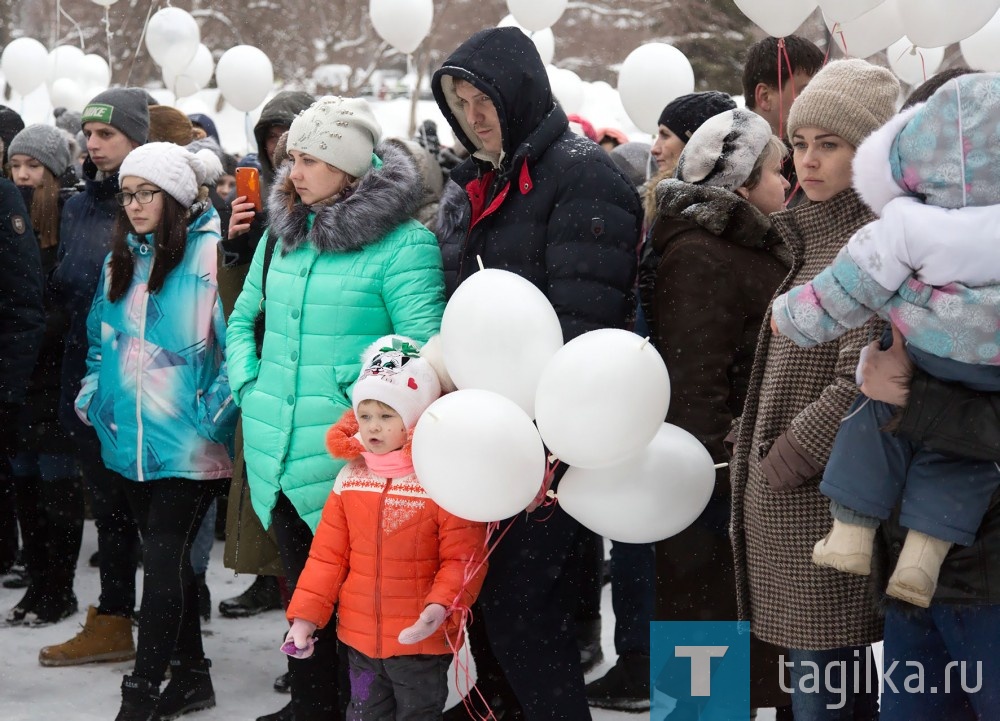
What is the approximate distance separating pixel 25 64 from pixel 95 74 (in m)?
1.02

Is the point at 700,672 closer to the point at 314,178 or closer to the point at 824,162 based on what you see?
the point at 824,162

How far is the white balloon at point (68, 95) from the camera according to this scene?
11.1 meters

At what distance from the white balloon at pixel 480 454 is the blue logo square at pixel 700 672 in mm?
951

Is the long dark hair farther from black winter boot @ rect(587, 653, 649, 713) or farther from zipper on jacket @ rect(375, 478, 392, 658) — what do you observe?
black winter boot @ rect(587, 653, 649, 713)

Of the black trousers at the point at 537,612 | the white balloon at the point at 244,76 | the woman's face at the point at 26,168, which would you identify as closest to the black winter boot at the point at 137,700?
the black trousers at the point at 537,612

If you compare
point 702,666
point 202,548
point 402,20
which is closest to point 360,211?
point 702,666

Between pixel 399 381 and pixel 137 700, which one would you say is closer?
pixel 399 381

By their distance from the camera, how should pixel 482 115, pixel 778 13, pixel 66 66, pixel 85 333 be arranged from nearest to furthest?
pixel 482 115 < pixel 778 13 < pixel 85 333 < pixel 66 66

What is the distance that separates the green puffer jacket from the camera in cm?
346

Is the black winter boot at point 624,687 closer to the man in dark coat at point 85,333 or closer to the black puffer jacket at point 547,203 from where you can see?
the black puffer jacket at point 547,203

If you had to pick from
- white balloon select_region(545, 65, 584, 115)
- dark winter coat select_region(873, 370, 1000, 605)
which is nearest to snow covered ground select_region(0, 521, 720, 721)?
dark winter coat select_region(873, 370, 1000, 605)

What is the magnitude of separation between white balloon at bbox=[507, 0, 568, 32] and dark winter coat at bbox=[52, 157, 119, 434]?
354cm

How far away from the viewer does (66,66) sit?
11922mm

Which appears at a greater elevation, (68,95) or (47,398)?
(68,95)
